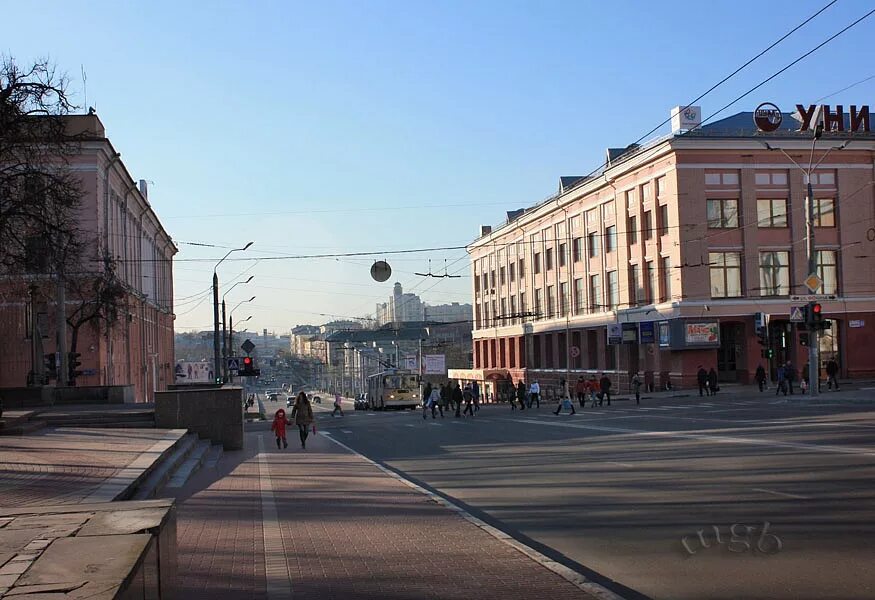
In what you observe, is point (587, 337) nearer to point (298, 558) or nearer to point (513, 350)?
point (513, 350)

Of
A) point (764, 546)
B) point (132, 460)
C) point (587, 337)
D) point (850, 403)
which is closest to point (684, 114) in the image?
point (587, 337)

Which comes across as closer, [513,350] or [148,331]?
[148,331]

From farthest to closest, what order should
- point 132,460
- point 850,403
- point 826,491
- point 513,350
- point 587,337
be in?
point 513,350, point 587,337, point 850,403, point 132,460, point 826,491

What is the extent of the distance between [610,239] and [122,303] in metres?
32.5

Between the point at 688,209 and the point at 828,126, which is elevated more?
the point at 828,126

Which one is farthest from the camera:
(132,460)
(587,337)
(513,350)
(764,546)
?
(513,350)

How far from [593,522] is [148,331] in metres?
58.9

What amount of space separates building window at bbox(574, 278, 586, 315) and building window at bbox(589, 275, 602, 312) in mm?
1346

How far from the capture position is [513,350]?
Answer: 8950 centimetres

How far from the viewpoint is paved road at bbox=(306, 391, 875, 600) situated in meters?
8.36

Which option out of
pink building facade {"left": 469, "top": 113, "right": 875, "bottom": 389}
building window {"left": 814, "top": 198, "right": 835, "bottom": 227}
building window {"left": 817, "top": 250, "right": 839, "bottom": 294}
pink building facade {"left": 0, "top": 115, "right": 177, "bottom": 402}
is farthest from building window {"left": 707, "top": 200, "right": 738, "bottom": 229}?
pink building facade {"left": 0, "top": 115, "right": 177, "bottom": 402}

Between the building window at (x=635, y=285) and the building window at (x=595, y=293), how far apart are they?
5.01 metres

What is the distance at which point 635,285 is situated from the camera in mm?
61125

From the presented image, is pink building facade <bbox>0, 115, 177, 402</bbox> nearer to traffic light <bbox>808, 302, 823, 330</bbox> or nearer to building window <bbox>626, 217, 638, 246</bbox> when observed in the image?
traffic light <bbox>808, 302, 823, 330</bbox>
